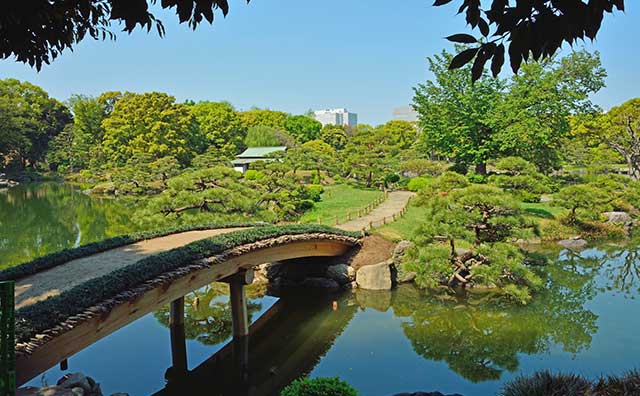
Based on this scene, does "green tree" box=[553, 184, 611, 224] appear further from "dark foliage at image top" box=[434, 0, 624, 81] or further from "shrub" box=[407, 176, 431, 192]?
"dark foliage at image top" box=[434, 0, 624, 81]

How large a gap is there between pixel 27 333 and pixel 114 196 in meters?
29.8

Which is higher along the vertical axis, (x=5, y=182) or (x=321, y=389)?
(x=5, y=182)

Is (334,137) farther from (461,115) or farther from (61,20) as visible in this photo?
(61,20)

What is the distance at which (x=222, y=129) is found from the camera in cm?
4247

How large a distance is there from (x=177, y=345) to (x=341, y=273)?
5280 mm

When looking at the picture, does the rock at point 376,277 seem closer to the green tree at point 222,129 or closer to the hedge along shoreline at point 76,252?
the hedge along shoreline at point 76,252

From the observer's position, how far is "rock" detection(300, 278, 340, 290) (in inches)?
493

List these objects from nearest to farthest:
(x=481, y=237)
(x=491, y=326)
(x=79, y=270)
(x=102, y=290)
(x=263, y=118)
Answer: (x=102, y=290)
(x=79, y=270)
(x=491, y=326)
(x=481, y=237)
(x=263, y=118)

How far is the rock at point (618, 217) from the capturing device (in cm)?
1905

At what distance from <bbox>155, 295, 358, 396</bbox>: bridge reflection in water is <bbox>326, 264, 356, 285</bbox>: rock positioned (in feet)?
3.64

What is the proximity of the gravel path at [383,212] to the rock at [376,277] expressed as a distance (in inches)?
150

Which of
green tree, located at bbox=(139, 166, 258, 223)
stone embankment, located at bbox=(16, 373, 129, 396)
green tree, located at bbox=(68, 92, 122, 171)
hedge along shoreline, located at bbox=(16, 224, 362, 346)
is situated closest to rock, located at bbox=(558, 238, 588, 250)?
green tree, located at bbox=(139, 166, 258, 223)

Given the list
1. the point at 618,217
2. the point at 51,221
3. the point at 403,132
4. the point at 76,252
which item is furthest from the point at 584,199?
the point at 403,132

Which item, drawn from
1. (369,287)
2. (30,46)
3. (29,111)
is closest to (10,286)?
(30,46)
